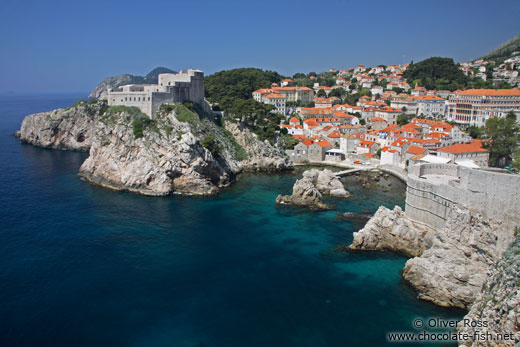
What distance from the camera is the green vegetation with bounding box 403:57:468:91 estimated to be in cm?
8856

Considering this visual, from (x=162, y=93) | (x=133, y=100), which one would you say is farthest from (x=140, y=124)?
(x=162, y=93)

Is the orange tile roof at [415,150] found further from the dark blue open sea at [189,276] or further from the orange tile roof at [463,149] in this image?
the dark blue open sea at [189,276]

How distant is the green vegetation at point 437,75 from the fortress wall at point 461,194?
7304 cm

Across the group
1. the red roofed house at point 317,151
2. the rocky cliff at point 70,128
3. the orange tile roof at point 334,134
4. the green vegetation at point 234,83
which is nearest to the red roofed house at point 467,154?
the red roofed house at point 317,151

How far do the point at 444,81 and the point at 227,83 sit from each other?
51900mm

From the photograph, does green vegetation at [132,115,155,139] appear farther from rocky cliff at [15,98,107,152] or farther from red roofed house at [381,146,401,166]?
red roofed house at [381,146,401,166]

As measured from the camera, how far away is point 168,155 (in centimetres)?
3644

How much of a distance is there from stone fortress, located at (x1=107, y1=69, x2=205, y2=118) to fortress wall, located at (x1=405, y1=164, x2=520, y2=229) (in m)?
28.8

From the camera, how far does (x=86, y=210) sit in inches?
1172

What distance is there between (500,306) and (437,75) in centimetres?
9391

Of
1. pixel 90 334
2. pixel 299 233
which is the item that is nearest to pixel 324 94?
pixel 299 233

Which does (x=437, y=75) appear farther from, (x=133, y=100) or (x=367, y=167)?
(x=133, y=100)

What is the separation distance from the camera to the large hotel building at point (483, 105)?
6023 cm

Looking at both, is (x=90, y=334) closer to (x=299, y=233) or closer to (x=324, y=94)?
(x=299, y=233)
